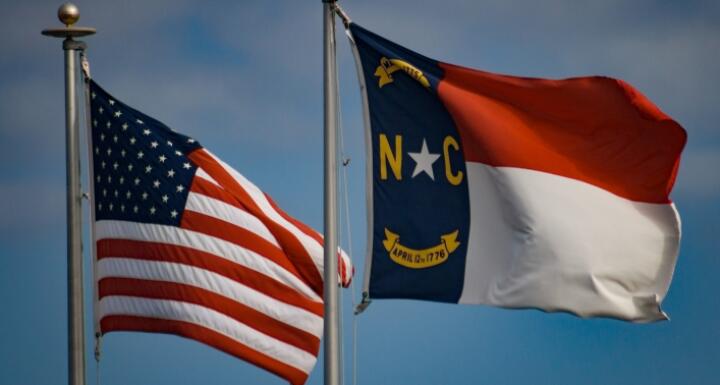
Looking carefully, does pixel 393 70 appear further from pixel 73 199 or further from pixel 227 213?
pixel 73 199

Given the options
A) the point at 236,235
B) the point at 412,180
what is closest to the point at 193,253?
the point at 236,235

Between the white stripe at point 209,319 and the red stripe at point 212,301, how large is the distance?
0.22ft

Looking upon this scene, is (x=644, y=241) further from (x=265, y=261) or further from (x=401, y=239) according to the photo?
(x=265, y=261)

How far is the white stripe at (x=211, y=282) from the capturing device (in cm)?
2370

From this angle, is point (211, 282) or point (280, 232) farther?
point (280, 232)

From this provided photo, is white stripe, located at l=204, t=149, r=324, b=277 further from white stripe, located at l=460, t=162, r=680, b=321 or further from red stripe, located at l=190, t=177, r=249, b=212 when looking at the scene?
white stripe, located at l=460, t=162, r=680, b=321

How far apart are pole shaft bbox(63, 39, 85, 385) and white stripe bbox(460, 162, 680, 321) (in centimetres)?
651

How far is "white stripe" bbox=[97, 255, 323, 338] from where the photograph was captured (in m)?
23.7

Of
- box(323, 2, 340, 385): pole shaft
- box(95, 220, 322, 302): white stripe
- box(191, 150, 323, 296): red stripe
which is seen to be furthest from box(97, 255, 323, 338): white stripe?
box(323, 2, 340, 385): pole shaft

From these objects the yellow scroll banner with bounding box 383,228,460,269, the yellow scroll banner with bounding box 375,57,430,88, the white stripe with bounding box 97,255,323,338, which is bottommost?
the white stripe with bounding box 97,255,323,338

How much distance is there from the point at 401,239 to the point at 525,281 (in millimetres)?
1604

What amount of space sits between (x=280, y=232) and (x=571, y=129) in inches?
225

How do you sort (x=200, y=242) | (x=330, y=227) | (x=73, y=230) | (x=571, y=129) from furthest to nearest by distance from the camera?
1. (x=200, y=242)
2. (x=73, y=230)
3. (x=571, y=129)
4. (x=330, y=227)

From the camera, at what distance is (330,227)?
20.1 meters
